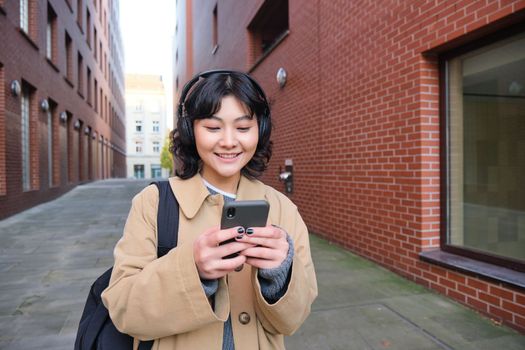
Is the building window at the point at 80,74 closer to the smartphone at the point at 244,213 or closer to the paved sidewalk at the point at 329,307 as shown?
the paved sidewalk at the point at 329,307

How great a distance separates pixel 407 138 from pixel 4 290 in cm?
448

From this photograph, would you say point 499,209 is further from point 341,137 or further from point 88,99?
point 88,99

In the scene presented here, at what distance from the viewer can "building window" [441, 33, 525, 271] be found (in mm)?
3363

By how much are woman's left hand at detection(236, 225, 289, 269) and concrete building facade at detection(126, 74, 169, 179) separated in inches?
2392

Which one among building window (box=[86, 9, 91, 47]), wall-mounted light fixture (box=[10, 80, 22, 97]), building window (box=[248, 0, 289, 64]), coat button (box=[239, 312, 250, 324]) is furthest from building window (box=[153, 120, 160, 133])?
coat button (box=[239, 312, 250, 324])

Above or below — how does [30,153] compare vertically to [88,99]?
below

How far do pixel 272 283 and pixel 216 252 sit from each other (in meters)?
0.25

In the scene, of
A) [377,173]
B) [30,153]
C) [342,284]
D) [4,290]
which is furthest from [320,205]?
[30,153]

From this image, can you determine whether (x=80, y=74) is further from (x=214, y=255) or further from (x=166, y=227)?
(x=214, y=255)

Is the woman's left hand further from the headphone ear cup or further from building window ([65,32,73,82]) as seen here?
building window ([65,32,73,82])

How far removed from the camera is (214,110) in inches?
49.8

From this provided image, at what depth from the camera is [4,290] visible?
3.79m

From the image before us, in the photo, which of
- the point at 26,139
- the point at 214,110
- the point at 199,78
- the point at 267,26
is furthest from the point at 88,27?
the point at 214,110

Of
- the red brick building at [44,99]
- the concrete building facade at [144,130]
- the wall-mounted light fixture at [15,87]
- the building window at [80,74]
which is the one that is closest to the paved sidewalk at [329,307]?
the red brick building at [44,99]
